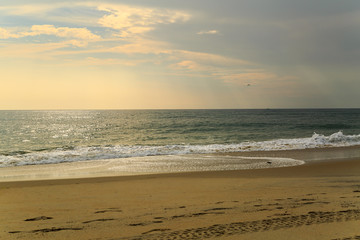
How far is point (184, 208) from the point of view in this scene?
680 centimetres

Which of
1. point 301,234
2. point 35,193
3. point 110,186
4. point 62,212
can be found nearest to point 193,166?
point 110,186

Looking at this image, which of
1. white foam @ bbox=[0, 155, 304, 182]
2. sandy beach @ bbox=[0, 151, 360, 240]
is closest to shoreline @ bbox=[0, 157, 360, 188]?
sandy beach @ bbox=[0, 151, 360, 240]

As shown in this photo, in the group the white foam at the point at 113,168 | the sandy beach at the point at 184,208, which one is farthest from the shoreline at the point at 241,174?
the white foam at the point at 113,168

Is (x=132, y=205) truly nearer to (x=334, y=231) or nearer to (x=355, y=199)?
(x=334, y=231)

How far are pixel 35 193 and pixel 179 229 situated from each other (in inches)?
231

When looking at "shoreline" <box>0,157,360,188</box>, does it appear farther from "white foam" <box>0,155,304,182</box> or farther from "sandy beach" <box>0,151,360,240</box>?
"white foam" <box>0,155,304,182</box>

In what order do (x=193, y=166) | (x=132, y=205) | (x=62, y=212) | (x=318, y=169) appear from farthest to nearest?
(x=193, y=166) → (x=318, y=169) → (x=132, y=205) → (x=62, y=212)

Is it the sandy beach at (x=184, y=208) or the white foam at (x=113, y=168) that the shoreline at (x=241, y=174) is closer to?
the sandy beach at (x=184, y=208)

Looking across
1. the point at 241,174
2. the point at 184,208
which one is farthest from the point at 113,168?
the point at 184,208

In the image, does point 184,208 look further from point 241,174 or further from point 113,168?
point 113,168

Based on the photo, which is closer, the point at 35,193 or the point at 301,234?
the point at 301,234

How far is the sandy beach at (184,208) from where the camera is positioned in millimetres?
5297

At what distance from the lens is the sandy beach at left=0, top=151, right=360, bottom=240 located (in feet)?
17.4

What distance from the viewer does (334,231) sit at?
5156mm
